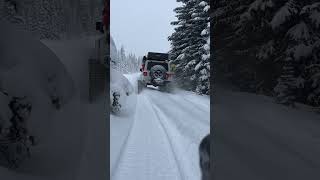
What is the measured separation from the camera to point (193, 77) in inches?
979

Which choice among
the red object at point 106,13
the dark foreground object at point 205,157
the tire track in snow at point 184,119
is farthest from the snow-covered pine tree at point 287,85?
the red object at point 106,13

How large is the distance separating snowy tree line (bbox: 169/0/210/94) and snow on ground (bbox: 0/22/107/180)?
13185 mm

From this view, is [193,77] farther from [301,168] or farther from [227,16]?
[301,168]

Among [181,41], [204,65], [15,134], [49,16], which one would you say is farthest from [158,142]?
[181,41]

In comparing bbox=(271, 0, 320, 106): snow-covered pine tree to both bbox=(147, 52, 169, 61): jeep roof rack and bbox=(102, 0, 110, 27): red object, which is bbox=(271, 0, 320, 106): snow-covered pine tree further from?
bbox=(147, 52, 169, 61): jeep roof rack

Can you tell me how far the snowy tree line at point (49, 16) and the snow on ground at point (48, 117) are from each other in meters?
0.58

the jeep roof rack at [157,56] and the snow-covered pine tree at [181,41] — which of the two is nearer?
the snow-covered pine tree at [181,41]

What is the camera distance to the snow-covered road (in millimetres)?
8195

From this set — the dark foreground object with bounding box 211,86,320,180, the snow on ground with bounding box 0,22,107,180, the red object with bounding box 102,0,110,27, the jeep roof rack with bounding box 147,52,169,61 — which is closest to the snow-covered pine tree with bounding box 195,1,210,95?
the jeep roof rack with bounding box 147,52,169,61

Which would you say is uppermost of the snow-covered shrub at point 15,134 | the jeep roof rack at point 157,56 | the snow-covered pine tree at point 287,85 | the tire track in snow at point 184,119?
the jeep roof rack at point 157,56

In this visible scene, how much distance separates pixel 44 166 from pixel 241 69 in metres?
9.74

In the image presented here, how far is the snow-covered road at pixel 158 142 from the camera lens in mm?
8195

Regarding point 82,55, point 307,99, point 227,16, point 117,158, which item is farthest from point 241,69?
point 117,158

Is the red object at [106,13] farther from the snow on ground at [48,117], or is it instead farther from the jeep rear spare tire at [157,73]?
the jeep rear spare tire at [157,73]
